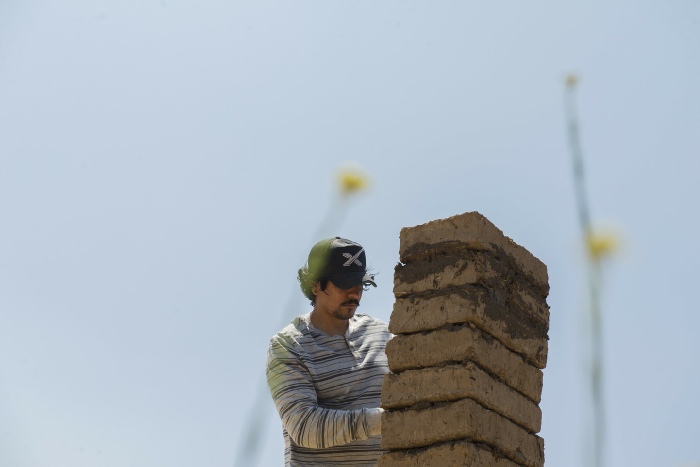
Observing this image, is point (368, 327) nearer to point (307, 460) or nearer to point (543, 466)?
point (307, 460)

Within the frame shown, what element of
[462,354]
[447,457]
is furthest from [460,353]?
[447,457]

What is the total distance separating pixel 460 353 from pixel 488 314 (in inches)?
7.9

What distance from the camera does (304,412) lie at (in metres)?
4.83

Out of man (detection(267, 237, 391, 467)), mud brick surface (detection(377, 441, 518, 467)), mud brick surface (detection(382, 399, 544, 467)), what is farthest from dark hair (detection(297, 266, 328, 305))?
mud brick surface (detection(377, 441, 518, 467))

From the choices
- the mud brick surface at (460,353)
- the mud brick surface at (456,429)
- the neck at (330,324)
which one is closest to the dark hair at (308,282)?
the neck at (330,324)

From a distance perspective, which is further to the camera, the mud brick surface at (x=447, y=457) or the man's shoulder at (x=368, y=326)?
the man's shoulder at (x=368, y=326)

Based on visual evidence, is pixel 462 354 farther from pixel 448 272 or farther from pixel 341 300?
pixel 341 300

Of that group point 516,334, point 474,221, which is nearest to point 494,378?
point 516,334

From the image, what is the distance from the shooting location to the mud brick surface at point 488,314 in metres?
4.47

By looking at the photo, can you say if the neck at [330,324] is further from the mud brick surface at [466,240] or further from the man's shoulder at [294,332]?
the mud brick surface at [466,240]

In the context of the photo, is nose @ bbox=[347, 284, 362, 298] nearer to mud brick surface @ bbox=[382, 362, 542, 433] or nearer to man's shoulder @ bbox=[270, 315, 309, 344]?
man's shoulder @ bbox=[270, 315, 309, 344]

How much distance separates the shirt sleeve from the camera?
4.71 meters

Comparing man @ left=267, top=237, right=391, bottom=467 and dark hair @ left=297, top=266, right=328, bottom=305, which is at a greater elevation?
dark hair @ left=297, top=266, right=328, bottom=305

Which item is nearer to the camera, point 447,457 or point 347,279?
point 447,457
